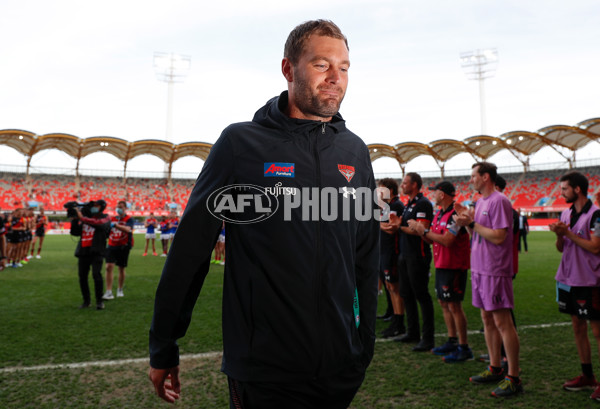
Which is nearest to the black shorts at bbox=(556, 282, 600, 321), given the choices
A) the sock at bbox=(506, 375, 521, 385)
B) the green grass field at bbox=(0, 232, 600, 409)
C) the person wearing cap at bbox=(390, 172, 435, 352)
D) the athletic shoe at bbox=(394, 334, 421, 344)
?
the green grass field at bbox=(0, 232, 600, 409)

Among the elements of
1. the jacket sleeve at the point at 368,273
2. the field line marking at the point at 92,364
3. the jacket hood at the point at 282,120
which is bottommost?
the field line marking at the point at 92,364

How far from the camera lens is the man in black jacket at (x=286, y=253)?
1248 millimetres

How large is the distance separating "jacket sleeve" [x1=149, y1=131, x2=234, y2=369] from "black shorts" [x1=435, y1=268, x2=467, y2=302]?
4123mm

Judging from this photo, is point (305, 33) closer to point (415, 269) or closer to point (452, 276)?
point (452, 276)

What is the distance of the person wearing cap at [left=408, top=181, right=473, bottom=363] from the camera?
470cm

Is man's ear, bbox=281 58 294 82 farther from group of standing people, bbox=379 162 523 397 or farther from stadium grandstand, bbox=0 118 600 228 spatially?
stadium grandstand, bbox=0 118 600 228

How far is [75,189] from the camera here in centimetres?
4862

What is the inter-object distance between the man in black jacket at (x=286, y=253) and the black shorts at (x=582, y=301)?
3592 mm

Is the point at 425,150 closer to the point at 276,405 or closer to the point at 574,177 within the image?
the point at 574,177

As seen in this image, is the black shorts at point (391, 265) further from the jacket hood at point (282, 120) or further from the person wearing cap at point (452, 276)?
the jacket hood at point (282, 120)

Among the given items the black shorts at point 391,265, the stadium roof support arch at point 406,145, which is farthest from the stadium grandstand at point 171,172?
the black shorts at point 391,265

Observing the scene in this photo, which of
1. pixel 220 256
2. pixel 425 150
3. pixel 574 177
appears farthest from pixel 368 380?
pixel 425 150

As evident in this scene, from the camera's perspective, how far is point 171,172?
53219 mm

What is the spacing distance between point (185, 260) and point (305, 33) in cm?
93
